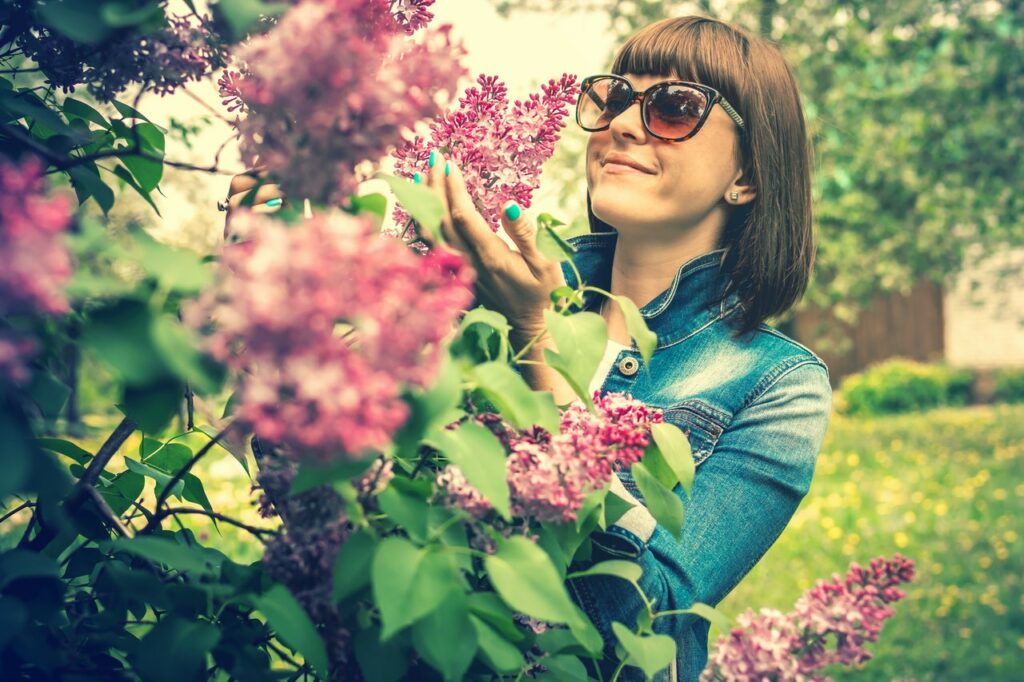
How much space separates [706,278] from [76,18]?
1.52 meters

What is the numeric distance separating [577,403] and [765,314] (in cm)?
109

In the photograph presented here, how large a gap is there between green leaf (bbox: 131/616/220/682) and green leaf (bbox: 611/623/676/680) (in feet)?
1.46

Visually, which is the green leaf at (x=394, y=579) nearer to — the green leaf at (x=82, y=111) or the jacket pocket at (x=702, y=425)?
the green leaf at (x=82, y=111)

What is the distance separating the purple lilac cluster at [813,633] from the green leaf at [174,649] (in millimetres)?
916

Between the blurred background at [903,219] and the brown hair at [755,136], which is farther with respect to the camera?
the blurred background at [903,219]

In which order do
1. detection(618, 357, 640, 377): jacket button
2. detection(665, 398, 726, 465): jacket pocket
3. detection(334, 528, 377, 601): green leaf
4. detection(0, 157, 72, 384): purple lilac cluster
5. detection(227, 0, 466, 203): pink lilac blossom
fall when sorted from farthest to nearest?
detection(618, 357, 640, 377): jacket button, detection(665, 398, 726, 465): jacket pocket, detection(334, 528, 377, 601): green leaf, detection(227, 0, 466, 203): pink lilac blossom, detection(0, 157, 72, 384): purple lilac cluster

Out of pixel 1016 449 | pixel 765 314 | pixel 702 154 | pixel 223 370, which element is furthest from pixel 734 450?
pixel 1016 449

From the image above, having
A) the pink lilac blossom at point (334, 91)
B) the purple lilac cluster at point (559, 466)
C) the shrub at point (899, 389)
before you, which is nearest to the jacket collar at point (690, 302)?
the purple lilac cluster at point (559, 466)

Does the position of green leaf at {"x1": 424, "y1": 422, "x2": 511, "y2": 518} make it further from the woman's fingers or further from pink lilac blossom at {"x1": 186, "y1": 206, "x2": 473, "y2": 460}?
the woman's fingers

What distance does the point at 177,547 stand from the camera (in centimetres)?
100

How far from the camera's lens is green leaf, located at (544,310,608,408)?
3.39 feet

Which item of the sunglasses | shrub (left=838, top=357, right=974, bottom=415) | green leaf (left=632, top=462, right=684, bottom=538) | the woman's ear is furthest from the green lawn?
shrub (left=838, top=357, right=974, bottom=415)

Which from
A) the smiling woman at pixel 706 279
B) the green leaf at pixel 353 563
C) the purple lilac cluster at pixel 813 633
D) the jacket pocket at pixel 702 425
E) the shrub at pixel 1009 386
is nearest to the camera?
the green leaf at pixel 353 563

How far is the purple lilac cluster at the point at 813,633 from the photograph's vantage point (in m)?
1.52
